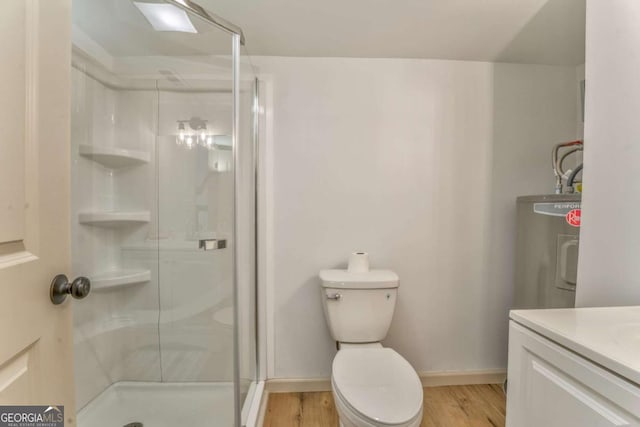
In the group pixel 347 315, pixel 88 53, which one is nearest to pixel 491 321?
pixel 347 315

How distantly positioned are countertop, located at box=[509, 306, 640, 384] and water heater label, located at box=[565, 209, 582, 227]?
0.58m

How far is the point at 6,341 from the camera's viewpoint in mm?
459

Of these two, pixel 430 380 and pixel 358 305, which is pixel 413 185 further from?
pixel 430 380

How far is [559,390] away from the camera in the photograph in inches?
22.6

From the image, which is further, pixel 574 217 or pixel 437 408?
pixel 437 408

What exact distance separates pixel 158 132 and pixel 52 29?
2.85ft

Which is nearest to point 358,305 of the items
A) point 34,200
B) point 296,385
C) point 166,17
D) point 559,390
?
point 296,385

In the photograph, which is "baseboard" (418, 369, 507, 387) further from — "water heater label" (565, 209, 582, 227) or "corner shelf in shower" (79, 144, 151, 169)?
"corner shelf in shower" (79, 144, 151, 169)

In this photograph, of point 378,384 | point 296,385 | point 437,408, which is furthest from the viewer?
point 296,385

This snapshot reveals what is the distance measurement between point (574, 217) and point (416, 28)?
114 cm

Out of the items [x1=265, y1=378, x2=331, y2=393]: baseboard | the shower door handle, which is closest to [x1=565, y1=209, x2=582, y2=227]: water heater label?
[x1=265, y1=378, x2=331, y2=393]: baseboard

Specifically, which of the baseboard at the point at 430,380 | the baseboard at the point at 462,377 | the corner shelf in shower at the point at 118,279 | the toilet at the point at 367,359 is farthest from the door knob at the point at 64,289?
the baseboard at the point at 462,377

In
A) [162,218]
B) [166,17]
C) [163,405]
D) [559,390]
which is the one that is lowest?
[163,405]

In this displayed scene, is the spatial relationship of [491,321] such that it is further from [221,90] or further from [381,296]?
[221,90]
